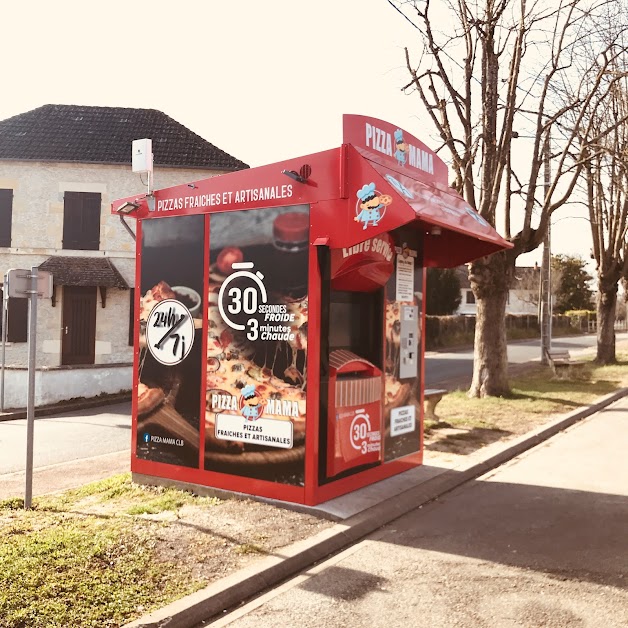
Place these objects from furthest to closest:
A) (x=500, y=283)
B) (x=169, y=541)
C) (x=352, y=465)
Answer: (x=500, y=283), (x=352, y=465), (x=169, y=541)

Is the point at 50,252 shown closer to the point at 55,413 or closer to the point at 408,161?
the point at 55,413

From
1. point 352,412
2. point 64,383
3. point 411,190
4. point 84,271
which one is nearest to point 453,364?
point 84,271

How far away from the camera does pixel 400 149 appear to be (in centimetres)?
712

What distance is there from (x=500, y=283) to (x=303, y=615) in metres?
10.9

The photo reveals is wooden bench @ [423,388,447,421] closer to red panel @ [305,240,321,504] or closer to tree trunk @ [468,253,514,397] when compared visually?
tree trunk @ [468,253,514,397]

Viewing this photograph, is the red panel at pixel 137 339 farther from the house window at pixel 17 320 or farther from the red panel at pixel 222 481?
the house window at pixel 17 320

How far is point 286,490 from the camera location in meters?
6.30

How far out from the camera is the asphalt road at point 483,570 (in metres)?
4.19

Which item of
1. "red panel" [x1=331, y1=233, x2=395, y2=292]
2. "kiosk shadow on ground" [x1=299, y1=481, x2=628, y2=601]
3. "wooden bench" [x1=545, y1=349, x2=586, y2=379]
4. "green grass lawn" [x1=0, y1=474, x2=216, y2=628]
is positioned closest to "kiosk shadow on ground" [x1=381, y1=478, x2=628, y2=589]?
"kiosk shadow on ground" [x1=299, y1=481, x2=628, y2=601]

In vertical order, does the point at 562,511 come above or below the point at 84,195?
below

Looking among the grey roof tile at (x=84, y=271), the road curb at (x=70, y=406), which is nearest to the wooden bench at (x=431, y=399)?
the road curb at (x=70, y=406)

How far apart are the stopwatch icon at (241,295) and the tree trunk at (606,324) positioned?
1990 centimetres

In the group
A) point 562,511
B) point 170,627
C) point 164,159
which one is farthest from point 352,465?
point 164,159

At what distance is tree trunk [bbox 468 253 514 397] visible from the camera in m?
14.1
